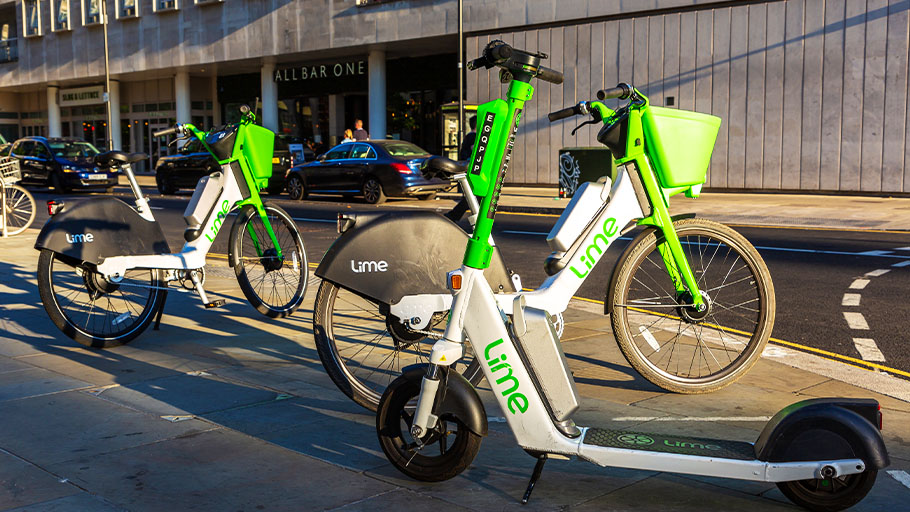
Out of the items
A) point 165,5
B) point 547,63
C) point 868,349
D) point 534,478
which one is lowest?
point 868,349

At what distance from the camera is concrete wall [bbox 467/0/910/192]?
2203 cm

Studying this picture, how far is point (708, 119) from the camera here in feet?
15.7

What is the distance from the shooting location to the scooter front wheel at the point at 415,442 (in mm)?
3613

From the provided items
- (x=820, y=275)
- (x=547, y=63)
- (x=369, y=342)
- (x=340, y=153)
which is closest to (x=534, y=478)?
(x=369, y=342)

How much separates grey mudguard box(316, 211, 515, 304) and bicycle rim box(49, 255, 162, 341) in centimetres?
260

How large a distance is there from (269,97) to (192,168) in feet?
44.9

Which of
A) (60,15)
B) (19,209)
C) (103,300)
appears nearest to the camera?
(103,300)

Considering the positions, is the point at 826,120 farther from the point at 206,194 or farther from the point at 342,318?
the point at 342,318

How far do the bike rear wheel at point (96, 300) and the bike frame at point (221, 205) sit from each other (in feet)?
0.72

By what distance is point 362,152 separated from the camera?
22.7 m

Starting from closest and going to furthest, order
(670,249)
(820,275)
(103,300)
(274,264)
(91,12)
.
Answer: (670,249) < (103,300) < (274,264) < (820,275) < (91,12)

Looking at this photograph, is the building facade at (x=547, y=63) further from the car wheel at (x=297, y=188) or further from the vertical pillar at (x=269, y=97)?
the car wheel at (x=297, y=188)

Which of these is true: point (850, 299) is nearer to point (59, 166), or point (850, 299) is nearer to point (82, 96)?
point (59, 166)

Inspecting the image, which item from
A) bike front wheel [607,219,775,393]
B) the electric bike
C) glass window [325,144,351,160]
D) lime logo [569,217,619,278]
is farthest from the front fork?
glass window [325,144,351,160]
